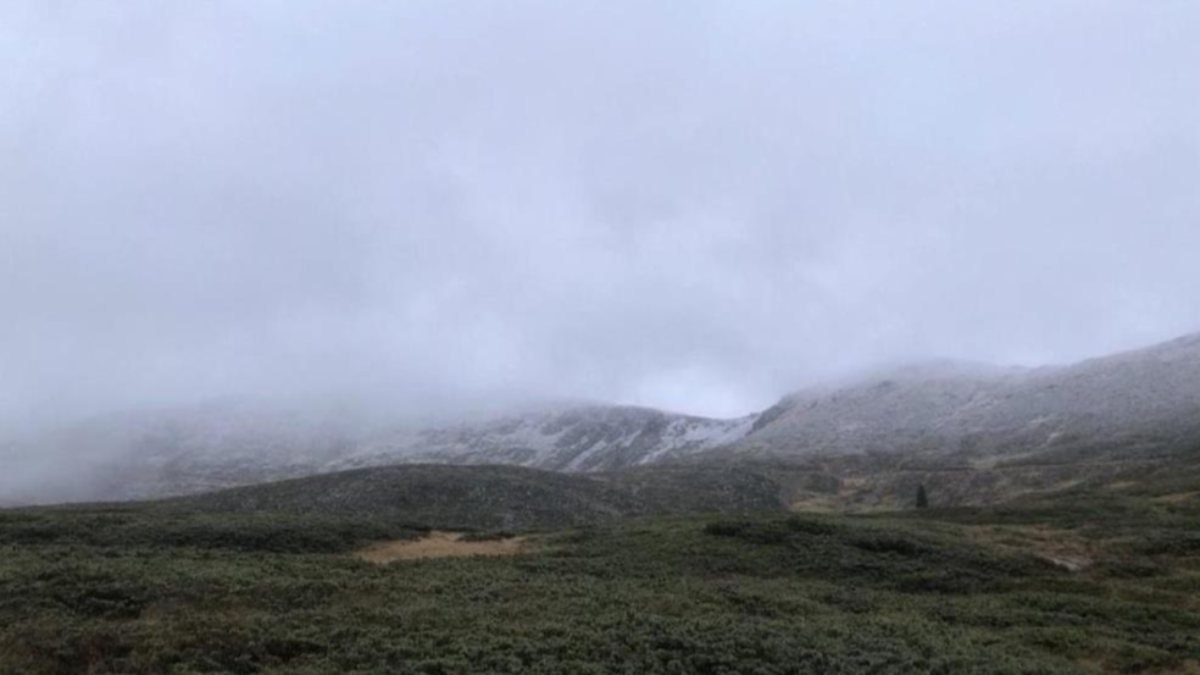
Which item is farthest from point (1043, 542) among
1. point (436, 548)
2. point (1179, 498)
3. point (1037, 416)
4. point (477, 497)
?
point (1037, 416)

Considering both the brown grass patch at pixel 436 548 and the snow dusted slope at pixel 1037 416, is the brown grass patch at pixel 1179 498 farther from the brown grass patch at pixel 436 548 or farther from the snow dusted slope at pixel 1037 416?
the snow dusted slope at pixel 1037 416

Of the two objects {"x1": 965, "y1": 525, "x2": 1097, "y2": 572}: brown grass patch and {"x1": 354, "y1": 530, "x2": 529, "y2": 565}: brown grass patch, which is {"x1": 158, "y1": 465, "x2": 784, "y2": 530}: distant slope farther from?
{"x1": 965, "y1": 525, "x2": 1097, "y2": 572}: brown grass patch

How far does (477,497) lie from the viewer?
81438mm

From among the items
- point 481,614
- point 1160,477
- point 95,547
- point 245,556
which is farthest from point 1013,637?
point 1160,477

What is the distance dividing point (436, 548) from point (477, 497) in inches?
1419

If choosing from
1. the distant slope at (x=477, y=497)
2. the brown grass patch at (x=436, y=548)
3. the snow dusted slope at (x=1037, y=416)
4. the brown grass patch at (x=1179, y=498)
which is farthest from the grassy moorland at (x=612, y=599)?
the snow dusted slope at (x=1037, y=416)

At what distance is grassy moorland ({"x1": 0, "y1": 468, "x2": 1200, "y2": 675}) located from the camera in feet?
74.9

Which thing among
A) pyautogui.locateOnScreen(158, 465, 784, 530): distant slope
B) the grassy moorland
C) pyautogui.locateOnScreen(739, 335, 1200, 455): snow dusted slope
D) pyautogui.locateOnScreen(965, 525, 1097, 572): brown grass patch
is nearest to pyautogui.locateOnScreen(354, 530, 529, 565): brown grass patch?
the grassy moorland

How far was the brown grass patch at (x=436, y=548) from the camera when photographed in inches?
1664

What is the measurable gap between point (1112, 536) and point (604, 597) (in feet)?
96.2

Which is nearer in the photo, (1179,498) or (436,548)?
(436,548)

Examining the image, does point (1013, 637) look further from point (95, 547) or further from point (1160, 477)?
point (1160, 477)

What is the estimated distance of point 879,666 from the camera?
23.1 m

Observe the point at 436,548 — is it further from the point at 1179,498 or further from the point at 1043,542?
the point at 1179,498
